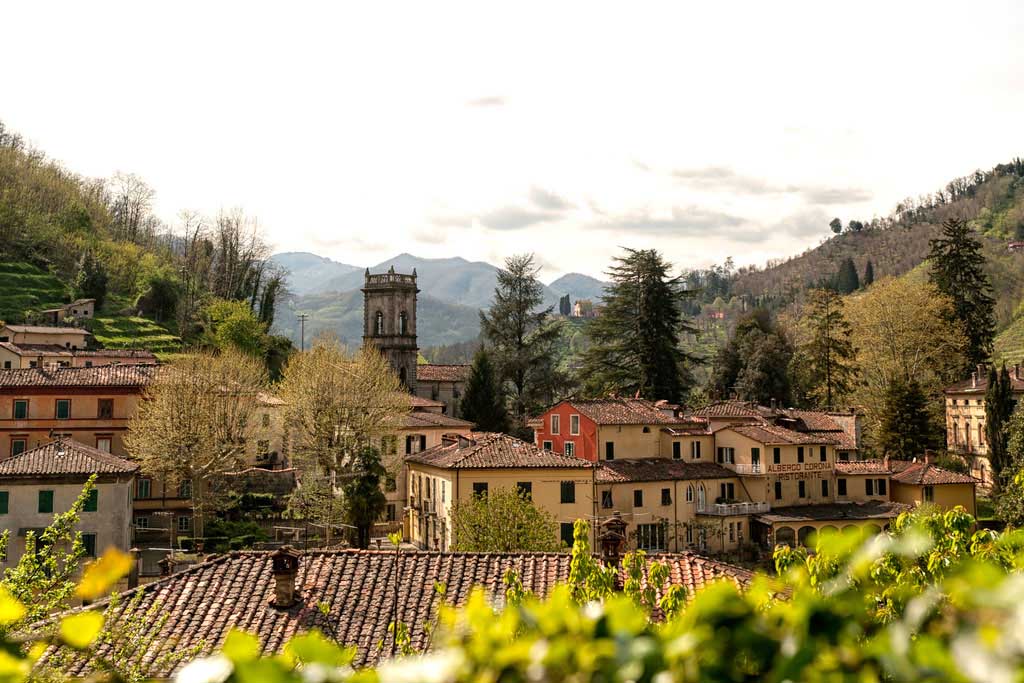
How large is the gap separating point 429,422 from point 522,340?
41.3 feet

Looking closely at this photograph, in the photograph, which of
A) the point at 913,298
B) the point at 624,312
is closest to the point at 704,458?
the point at 624,312

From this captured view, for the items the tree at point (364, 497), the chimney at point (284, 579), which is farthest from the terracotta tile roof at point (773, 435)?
the chimney at point (284, 579)

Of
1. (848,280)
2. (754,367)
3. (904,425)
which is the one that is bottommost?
(904,425)

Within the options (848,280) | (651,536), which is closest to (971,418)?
(651,536)

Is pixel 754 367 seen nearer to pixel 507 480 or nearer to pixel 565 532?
pixel 565 532

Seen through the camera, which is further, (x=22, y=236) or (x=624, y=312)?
(x=22, y=236)

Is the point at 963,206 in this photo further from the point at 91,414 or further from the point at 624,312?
the point at 91,414

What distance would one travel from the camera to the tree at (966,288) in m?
64.4

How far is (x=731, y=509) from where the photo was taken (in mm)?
45000

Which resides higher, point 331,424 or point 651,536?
point 331,424

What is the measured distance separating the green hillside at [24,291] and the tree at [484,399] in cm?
3741

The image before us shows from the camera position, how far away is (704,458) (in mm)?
47844

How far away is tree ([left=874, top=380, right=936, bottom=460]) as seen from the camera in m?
55.0

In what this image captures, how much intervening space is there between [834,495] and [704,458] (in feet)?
23.7
